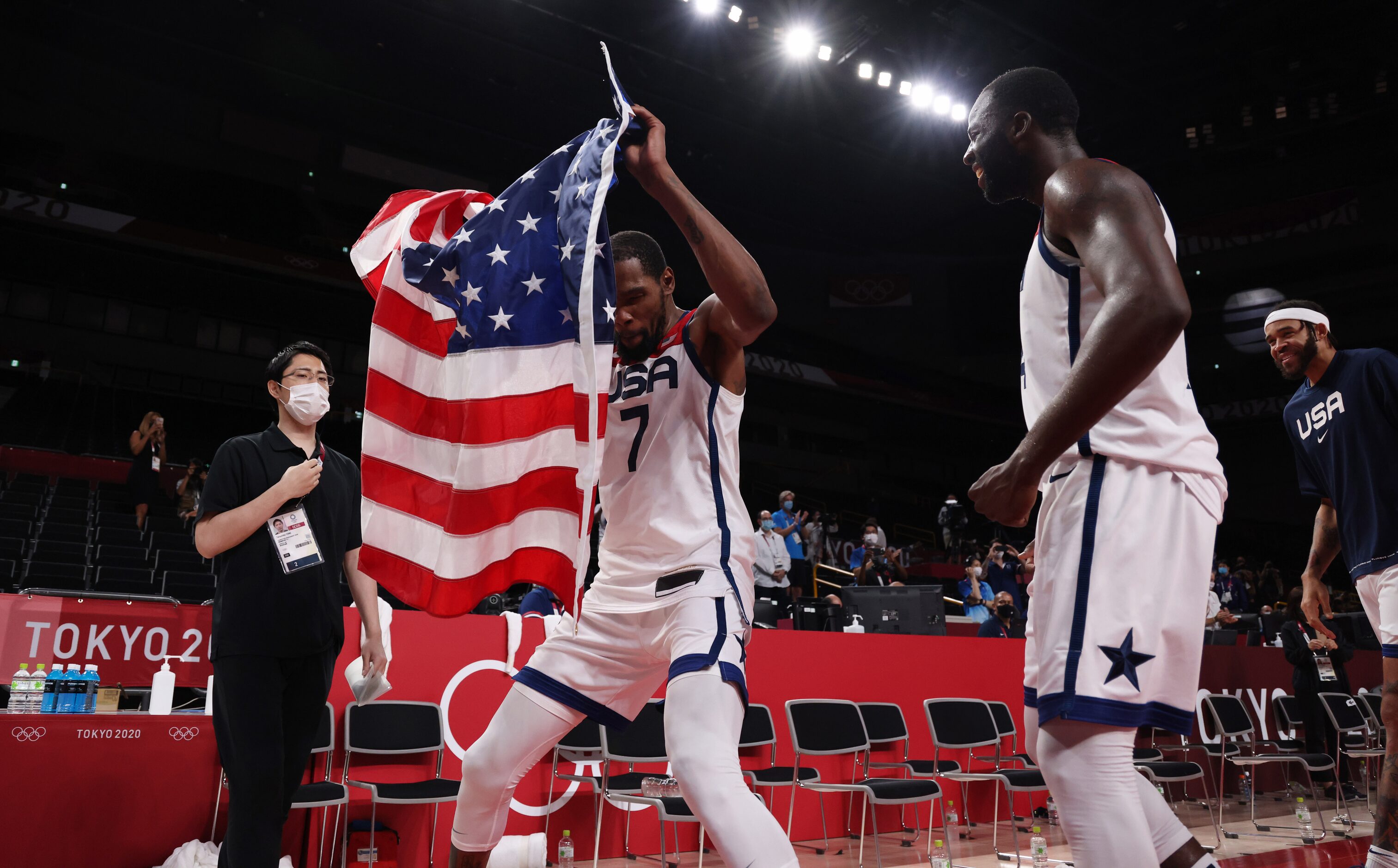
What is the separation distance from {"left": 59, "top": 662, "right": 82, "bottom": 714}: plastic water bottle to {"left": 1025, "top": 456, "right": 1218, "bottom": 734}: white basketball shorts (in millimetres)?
4475

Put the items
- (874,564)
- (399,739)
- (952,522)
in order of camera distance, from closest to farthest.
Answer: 1. (399,739)
2. (874,564)
3. (952,522)

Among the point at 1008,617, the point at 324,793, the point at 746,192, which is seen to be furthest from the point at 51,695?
the point at 746,192

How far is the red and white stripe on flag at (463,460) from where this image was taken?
258 cm

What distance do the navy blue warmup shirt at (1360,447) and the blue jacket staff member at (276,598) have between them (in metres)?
3.76

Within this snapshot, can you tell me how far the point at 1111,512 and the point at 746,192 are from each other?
70.3ft

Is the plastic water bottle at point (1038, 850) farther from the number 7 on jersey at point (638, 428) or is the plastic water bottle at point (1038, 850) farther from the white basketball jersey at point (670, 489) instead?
the number 7 on jersey at point (638, 428)

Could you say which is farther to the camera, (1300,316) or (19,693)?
(19,693)

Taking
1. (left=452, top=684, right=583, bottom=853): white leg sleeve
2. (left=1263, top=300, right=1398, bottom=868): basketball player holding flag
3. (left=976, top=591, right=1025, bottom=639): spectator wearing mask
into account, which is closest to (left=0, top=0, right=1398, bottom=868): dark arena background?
(left=976, top=591, right=1025, bottom=639): spectator wearing mask

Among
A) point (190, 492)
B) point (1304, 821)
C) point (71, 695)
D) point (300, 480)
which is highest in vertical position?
point (190, 492)

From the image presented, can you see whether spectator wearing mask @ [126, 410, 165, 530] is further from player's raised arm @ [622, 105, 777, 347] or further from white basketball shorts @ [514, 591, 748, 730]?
player's raised arm @ [622, 105, 777, 347]

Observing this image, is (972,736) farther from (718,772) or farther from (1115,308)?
(1115,308)

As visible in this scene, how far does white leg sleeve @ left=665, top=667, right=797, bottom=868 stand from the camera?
2.03 metres

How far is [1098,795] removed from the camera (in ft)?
4.99

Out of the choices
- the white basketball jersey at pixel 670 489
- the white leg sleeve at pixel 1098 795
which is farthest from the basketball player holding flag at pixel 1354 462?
the white basketball jersey at pixel 670 489
